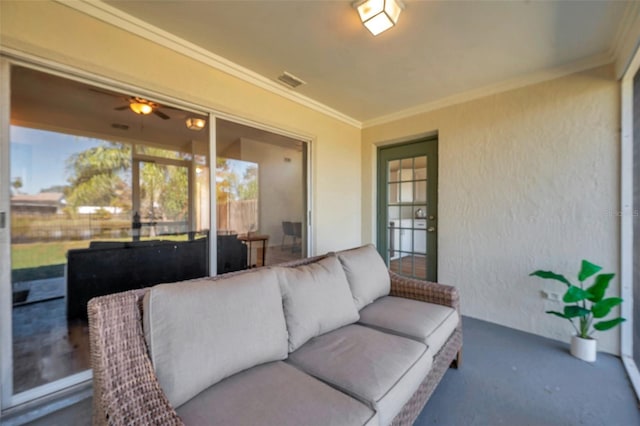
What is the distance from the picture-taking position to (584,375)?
1.87 m

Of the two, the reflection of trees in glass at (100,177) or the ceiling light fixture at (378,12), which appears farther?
the reflection of trees in glass at (100,177)

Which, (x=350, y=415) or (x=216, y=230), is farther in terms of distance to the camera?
(x=216, y=230)

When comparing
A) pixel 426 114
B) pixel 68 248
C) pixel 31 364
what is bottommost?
pixel 31 364

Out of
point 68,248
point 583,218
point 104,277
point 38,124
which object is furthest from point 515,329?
point 38,124

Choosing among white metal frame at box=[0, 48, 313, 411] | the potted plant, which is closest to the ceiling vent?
white metal frame at box=[0, 48, 313, 411]

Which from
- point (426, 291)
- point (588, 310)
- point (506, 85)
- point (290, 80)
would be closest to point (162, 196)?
point (290, 80)

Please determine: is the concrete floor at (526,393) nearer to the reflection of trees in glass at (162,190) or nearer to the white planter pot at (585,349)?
the white planter pot at (585,349)

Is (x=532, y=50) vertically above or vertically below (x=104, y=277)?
above

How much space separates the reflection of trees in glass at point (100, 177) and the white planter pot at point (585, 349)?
19.5 ft

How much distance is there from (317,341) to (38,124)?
13.0 feet

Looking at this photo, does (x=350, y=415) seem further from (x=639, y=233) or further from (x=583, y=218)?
(x=583, y=218)

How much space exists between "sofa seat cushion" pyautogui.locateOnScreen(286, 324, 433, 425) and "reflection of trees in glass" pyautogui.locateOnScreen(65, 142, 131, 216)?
426 centimetres

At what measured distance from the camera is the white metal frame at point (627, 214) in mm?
2053

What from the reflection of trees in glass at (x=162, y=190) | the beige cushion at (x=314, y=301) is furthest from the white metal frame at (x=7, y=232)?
the reflection of trees in glass at (x=162, y=190)
